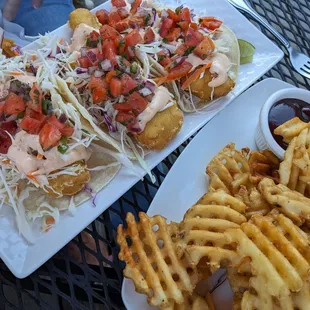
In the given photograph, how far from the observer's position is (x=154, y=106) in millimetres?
1681

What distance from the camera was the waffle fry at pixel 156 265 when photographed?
3.90ft

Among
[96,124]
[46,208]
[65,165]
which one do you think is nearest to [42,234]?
[46,208]

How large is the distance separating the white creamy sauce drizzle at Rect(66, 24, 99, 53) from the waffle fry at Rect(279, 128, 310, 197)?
0.96 metres

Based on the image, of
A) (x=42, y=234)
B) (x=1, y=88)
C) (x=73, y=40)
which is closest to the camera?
(x=42, y=234)

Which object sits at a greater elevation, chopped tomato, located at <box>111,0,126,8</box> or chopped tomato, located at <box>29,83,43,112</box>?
chopped tomato, located at <box>111,0,126,8</box>

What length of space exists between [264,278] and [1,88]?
3.95ft

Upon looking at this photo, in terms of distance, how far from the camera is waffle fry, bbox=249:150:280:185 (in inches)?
60.5

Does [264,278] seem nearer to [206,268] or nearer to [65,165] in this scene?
[206,268]

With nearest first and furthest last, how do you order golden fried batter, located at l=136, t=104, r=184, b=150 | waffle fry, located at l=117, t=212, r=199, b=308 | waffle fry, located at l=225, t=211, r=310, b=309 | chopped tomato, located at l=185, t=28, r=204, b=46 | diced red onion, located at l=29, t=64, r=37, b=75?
waffle fry, located at l=225, t=211, r=310, b=309 < waffle fry, located at l=117, t=212, r=199, b=308 < golden fried batter, located at l=136, t=104, r=184, b=150 < diced red onion, located at l=29, t=64, r=37, b=75 < chopped tomato, located at l=185, t=28, r=204, b=46

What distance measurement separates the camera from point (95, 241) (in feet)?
5.27

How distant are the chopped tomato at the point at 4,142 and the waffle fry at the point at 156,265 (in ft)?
1.89

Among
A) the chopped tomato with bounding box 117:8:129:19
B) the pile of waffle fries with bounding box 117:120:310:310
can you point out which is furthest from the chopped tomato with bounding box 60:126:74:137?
the chopped tomato with bounding box 117:8:129:19

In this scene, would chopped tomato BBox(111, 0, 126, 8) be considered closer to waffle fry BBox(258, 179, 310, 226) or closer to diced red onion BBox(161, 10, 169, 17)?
diced red onion BBox(161, 10, 169, 17)

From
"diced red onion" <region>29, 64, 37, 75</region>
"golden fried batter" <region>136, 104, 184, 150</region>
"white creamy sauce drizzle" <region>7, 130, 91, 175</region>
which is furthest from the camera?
"diced red onion" <region>29, 64, 37, 75</region>
